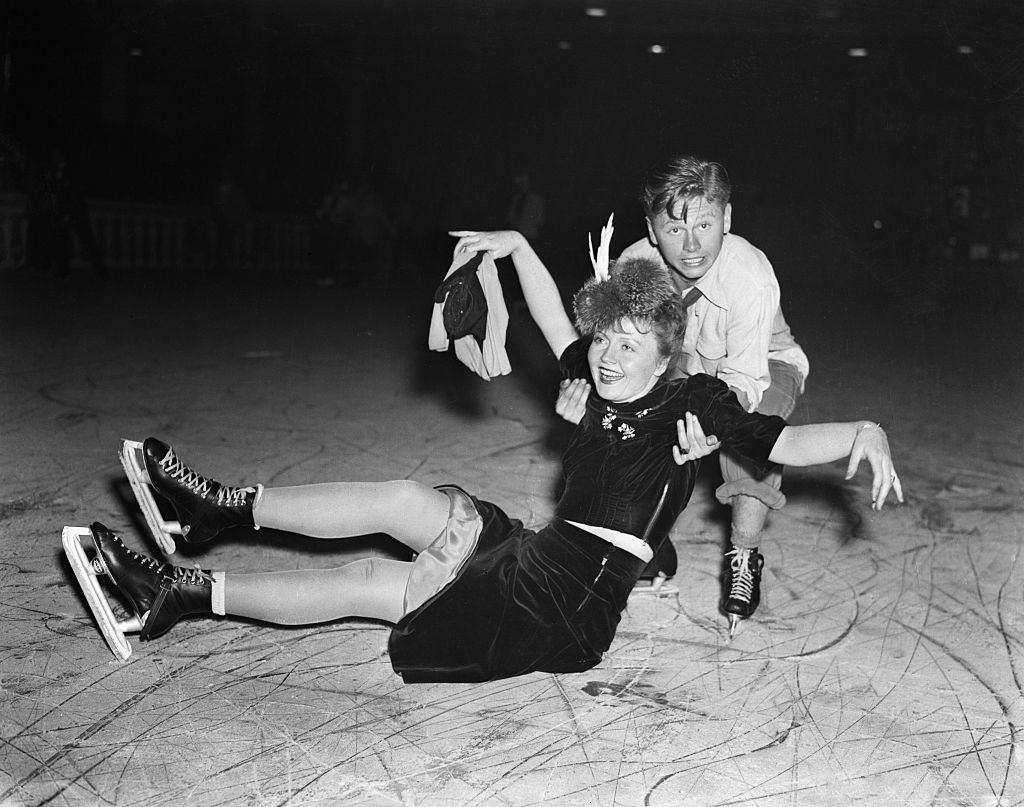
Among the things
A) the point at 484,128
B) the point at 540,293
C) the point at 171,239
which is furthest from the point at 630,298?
the point at 484,128

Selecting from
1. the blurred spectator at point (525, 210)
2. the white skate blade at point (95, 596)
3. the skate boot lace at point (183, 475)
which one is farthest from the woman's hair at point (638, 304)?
the blurred spectator at point (525, 210)

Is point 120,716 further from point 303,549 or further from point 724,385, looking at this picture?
point 724,385

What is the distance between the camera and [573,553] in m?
2.98

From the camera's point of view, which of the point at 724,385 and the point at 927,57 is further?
the point at 927,57

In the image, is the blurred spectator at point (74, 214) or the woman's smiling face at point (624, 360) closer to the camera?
the woman's smiling face at point (624, 360)

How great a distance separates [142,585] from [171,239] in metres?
16.4

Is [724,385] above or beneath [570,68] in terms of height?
beneath

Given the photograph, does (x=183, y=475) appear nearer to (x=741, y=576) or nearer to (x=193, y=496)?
(x=193, y=496)

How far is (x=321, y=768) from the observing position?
249cm

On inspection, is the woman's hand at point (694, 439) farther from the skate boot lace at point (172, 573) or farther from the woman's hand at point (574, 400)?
the skate boot lace at point (172, 573)

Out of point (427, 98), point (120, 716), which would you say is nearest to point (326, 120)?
point (427, 98)

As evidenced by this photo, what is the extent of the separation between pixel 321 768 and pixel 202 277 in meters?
15.6

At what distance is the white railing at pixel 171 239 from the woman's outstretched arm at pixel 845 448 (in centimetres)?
1431

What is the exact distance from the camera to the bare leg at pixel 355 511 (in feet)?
9.79
